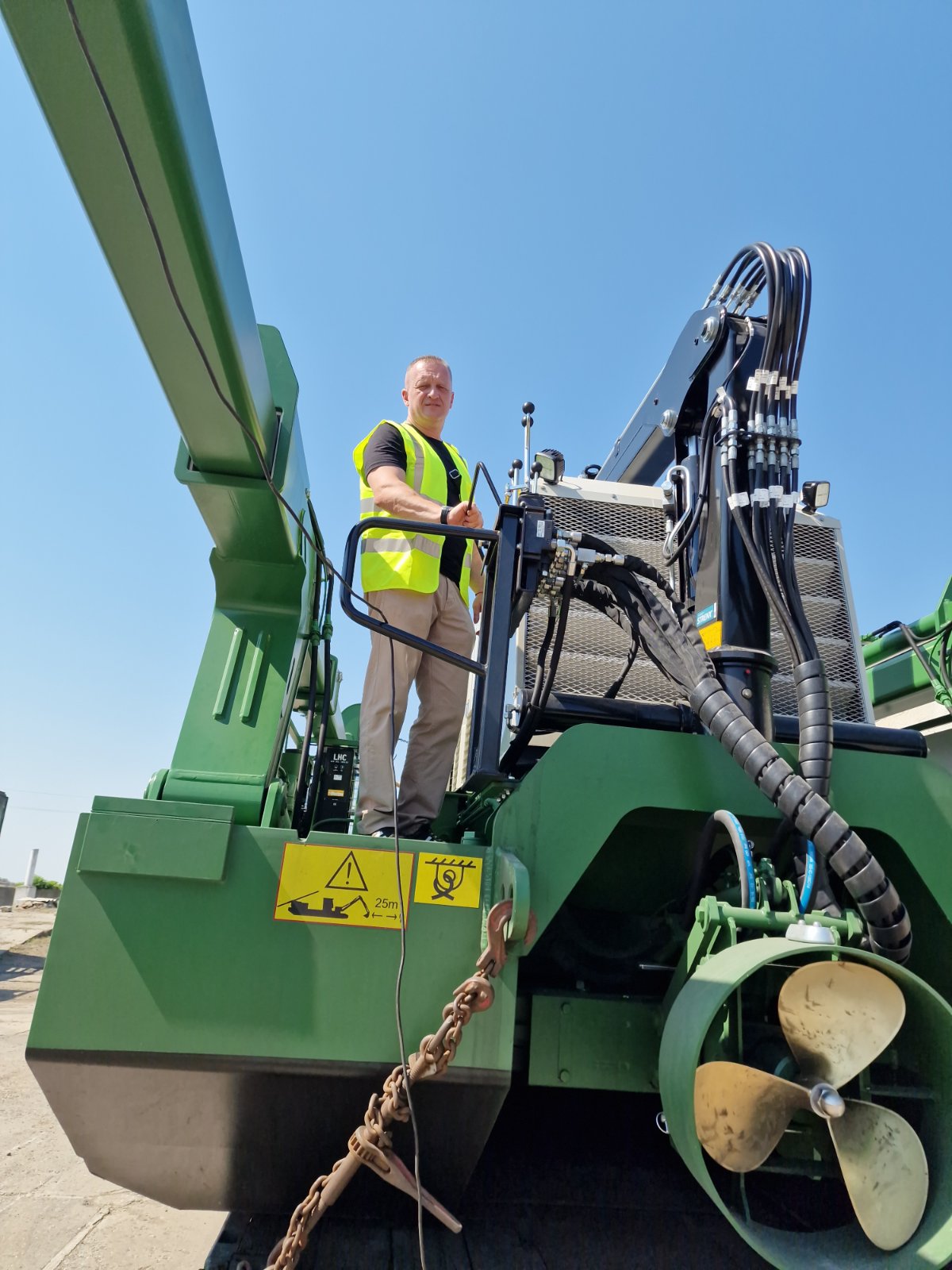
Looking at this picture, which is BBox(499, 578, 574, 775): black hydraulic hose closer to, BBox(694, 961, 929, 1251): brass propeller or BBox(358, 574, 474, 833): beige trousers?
BBox(358, 574, 474, 833): beige trousers

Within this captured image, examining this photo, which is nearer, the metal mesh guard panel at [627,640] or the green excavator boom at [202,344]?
the green excavator boom at [202,344]

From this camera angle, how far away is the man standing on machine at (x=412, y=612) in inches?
108

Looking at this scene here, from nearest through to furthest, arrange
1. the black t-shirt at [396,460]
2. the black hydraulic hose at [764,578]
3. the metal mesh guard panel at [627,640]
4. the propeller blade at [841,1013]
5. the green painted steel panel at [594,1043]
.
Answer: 1. the propeller blade at [841,1013]
2. the green painted steel panel at [594,1043]
3. the black hydraulic hose at [764,578]
4. the black t-shirt at [396,460]
5. the metal mesh guard panel at [627,640]

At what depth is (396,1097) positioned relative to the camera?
183 centimetres

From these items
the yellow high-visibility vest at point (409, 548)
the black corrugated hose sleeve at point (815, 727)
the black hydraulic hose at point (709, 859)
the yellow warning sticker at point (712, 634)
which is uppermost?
A: the yellow high-visibility vest at point (409, 548)

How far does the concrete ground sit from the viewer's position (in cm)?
250

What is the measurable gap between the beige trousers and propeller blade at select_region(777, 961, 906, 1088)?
51.7 inches

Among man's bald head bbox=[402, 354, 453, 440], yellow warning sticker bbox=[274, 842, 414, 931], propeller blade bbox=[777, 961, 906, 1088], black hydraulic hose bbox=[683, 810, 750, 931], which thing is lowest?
propeller blade bbox=[777, 961, 906, 1088]

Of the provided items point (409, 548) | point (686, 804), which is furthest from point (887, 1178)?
point (409, 548)

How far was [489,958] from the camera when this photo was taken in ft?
6.18

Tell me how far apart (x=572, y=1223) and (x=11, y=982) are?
10.6 m

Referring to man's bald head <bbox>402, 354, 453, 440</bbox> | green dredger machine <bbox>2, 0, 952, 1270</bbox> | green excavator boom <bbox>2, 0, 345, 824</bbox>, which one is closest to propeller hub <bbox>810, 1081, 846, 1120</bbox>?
green dredger machine <bbox>2, 0, 952, 1270</bbox>

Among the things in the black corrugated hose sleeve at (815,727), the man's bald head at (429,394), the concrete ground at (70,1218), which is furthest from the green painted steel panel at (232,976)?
the man's bald head at (429,394)

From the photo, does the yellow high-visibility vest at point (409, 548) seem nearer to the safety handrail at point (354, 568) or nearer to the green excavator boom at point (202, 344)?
the green excavator boom at point (202, 344)
